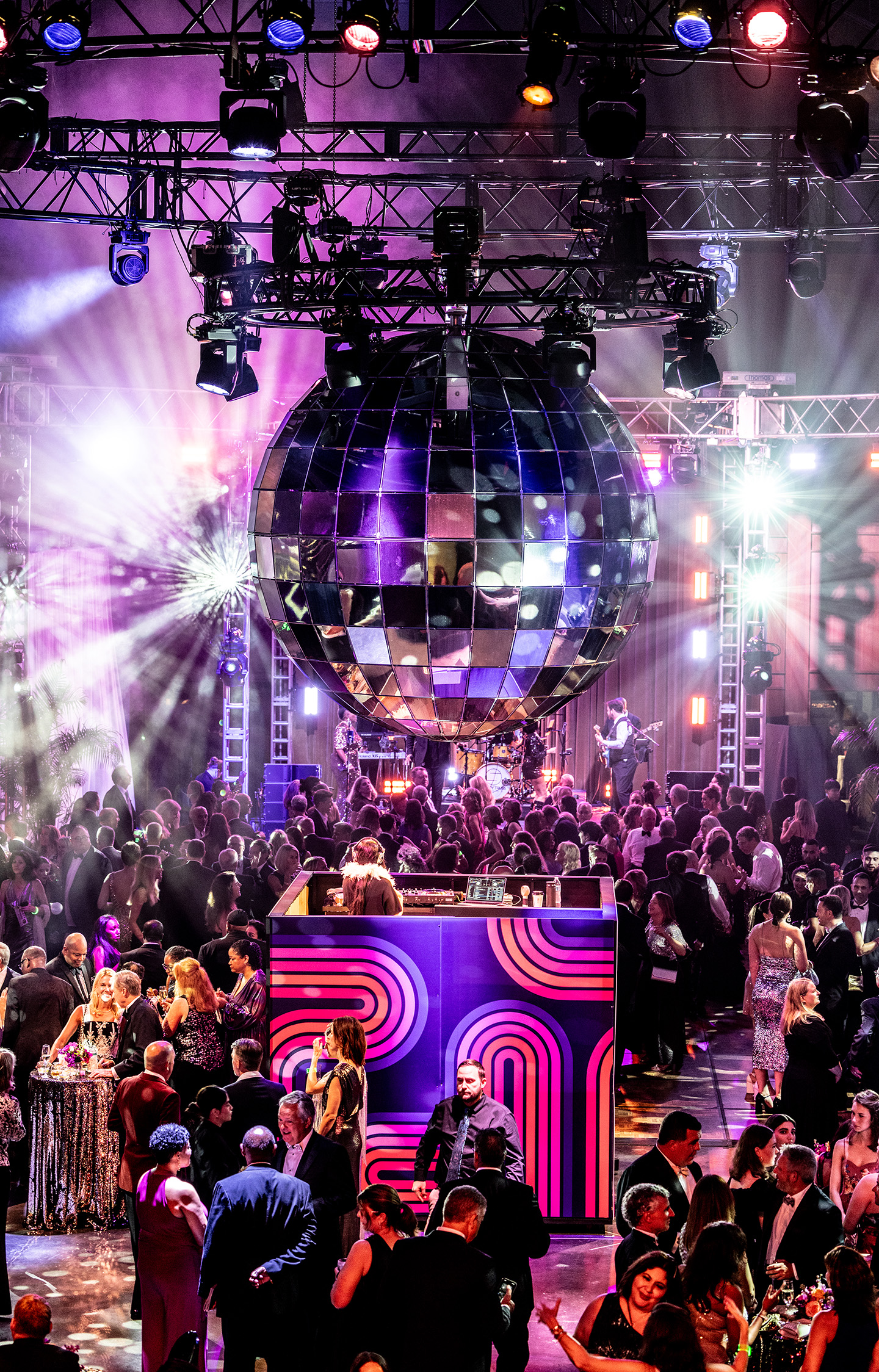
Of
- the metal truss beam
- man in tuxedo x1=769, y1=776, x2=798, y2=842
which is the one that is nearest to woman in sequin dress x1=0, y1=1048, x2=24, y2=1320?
man in tuxedo x1=769, y1=776, x2=798, y2=842

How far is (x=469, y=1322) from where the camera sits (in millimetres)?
4902

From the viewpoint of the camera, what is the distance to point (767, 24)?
6598 mm

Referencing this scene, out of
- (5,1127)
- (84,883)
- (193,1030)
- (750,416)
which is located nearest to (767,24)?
(193,1030)

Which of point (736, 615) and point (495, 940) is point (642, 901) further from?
point (736, 615)

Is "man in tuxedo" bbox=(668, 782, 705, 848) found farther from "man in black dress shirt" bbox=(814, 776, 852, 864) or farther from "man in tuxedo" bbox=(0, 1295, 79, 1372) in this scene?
"man in tuxedo" bbox=(0, 1295, 79, 1372)

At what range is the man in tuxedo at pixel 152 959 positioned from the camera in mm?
8633

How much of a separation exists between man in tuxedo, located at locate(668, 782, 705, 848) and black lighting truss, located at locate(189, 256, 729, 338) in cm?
601

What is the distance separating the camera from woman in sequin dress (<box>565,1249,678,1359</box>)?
4.84 meters

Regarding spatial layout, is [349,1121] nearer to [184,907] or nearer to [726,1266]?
[726,1266]

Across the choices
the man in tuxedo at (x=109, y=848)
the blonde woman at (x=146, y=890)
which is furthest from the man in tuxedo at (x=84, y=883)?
the blonde woman at (x=146, y=890)

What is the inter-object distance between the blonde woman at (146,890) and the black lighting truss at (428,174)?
161 inches

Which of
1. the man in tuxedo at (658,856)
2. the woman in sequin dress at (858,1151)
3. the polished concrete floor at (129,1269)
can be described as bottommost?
the polished concrete floor at (129,1269)

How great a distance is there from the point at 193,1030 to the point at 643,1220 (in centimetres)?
328

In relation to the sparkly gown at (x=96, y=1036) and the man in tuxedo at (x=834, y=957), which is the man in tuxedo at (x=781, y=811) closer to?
the man in tuxedo at (x=834, y=957)
